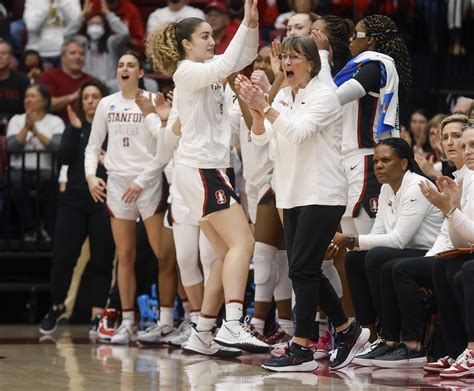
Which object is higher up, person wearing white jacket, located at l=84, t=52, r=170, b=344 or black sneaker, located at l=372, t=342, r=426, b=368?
person wearing white jacket, located at l=84, t=52, r=170, b=344

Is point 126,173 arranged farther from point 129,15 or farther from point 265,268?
point 129,15

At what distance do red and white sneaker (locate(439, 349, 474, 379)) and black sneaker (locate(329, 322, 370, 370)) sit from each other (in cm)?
58

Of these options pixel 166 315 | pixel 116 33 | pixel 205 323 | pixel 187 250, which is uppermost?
pixel 116 33

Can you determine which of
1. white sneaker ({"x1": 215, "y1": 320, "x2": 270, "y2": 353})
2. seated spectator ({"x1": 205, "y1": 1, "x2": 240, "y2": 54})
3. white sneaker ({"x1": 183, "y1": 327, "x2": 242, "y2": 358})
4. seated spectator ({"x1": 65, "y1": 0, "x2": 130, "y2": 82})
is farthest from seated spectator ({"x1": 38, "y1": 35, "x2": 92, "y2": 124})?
white sneaker ({"x1": 215, "y1": 320, "x2": 270, "y2": 353})

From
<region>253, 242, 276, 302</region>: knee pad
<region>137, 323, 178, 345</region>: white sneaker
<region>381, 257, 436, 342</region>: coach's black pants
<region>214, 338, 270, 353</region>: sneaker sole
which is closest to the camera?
<region>381, 257, 436, 342</region>: coach's black pants

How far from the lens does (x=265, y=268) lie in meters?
7.65

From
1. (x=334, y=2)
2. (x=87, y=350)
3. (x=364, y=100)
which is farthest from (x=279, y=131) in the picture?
(x=334, y=2)

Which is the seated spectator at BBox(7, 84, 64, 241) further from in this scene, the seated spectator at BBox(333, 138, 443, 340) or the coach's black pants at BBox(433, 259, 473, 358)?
the coach's black pants at BBox(433, 259, 473, 358)

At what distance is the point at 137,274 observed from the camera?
10.2 m

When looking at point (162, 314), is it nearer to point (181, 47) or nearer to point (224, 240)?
point (224, 240)

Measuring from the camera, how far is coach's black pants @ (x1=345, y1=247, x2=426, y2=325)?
684 centimetres

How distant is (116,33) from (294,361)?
23.0ft

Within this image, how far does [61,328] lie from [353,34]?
3.90 meters

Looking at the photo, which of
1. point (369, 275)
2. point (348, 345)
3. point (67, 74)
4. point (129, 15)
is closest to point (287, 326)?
Result: point (369, 275)
